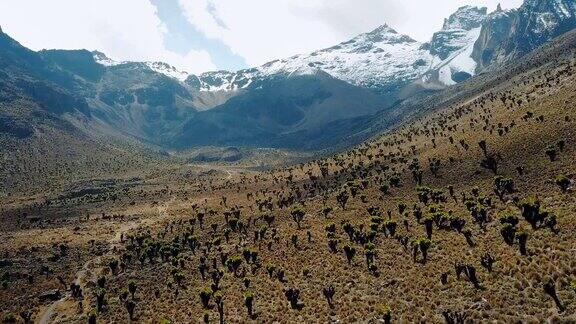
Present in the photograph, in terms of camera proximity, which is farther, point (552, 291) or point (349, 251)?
point (349, 251)

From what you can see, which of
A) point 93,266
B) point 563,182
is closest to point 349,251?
point 563,182

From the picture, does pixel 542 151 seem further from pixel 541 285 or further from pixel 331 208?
pixel 541 285

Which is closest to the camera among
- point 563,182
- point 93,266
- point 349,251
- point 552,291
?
point 552,291

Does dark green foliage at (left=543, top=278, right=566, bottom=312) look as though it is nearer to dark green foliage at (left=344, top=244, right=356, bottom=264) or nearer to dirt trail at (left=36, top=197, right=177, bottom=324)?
dark green foliage at (left=344, top=244, right=356, bottom=264)

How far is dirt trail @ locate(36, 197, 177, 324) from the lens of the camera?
228 ft

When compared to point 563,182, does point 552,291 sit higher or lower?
lower

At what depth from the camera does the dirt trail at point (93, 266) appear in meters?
69.4

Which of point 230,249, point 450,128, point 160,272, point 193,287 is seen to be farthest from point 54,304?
point 450,128

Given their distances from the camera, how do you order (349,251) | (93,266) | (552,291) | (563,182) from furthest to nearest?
1. (93,266)
2. (563,182)
3. (349,251)
4. (552,291)

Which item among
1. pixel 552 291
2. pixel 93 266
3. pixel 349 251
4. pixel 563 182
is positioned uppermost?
pixel 563 182

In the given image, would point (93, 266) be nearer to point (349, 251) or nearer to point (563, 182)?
point (349, 251)

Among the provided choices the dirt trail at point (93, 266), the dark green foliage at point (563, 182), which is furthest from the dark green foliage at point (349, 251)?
the dirt trail at point (93, 266)

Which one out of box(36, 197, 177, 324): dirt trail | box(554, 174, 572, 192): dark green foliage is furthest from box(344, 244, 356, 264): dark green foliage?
box(36, 197, 177, 324): dirt trail

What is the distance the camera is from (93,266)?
90.9 meters
